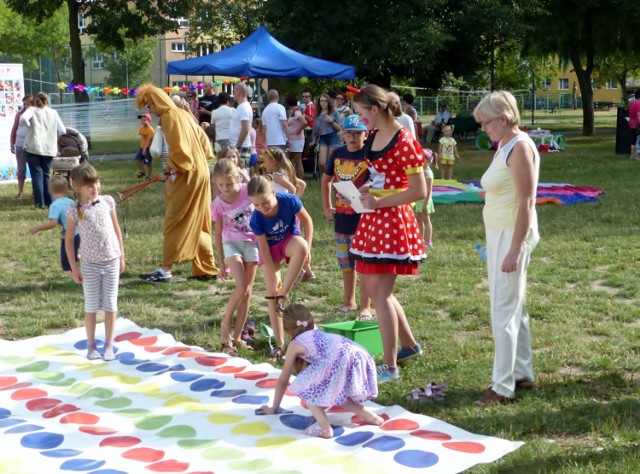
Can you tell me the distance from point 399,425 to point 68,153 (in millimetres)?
11534

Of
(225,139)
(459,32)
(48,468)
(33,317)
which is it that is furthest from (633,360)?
(459,32)

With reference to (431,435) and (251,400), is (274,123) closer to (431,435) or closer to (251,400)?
(251,400)

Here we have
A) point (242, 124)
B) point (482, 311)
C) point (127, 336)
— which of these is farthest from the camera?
point (242, 124)

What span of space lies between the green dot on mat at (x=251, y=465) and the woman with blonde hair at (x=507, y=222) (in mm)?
1420

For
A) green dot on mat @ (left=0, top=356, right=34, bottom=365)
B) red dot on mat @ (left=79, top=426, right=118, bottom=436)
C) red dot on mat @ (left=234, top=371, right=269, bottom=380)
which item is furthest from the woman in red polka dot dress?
green dot on mat @ (left=0, top=356, right=34, bottom=365)

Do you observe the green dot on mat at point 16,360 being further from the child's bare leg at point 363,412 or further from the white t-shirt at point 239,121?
the white t-shirt at point 239,121

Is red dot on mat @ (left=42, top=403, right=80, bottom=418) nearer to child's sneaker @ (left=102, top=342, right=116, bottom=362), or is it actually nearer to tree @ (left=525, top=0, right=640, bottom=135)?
child's sneaker @ (left=102, top=342, right=116, bottom=362)

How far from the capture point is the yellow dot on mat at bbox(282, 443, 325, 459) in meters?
4.66

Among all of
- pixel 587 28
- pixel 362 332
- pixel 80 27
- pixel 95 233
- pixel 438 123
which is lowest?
pixel 362 332

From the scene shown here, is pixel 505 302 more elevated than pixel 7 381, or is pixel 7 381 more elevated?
pixel 505 302

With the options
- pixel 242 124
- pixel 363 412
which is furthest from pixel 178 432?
pixel 242 124

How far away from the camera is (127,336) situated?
7352 millimetres

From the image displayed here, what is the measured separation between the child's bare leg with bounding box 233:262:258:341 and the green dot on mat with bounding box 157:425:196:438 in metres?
1.68

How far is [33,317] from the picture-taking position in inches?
317
